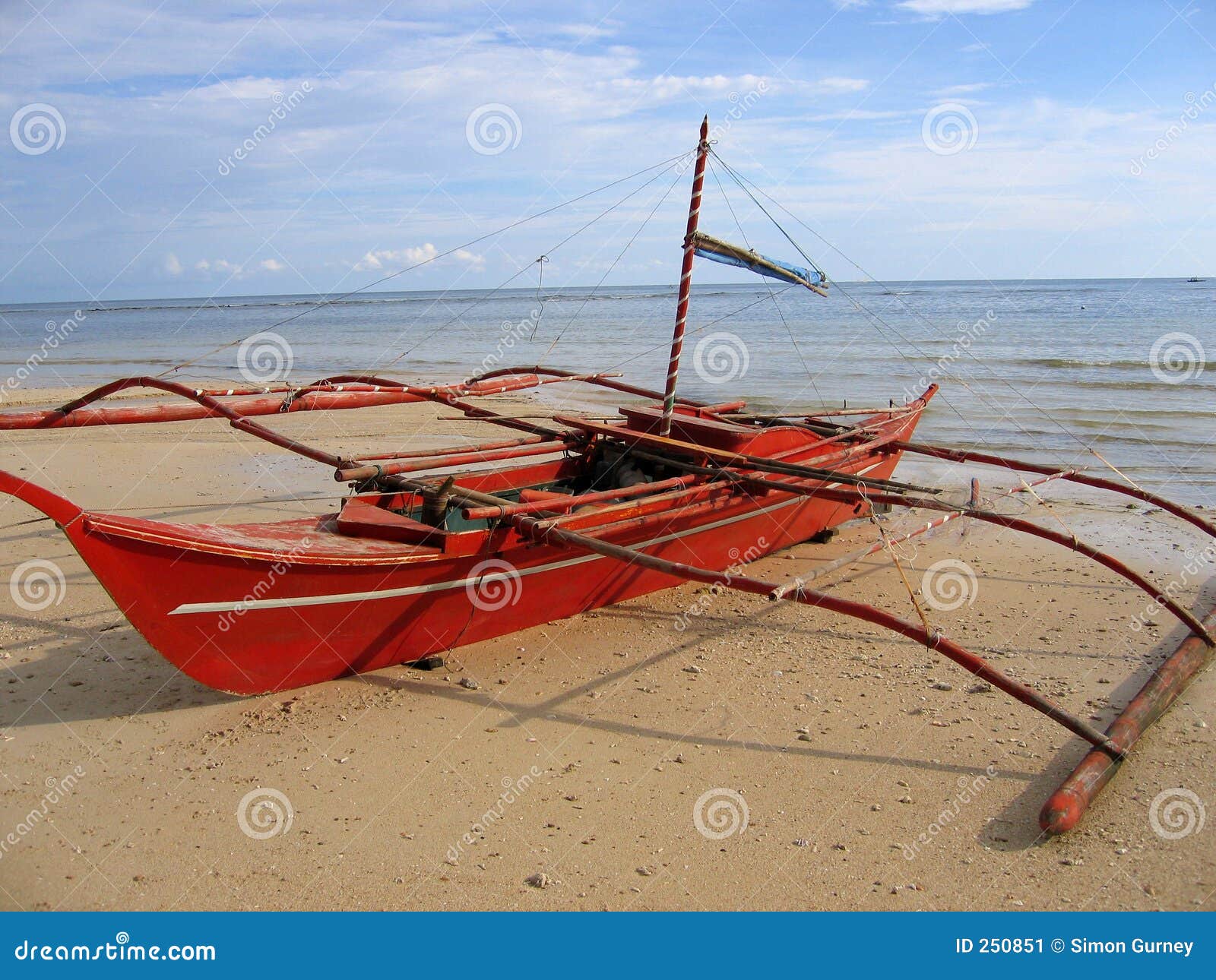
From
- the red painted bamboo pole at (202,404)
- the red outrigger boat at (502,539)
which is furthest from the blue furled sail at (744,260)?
the red painted bamboo pole at (202,404)

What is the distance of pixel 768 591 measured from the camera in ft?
15.1

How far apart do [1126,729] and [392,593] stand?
4024mm

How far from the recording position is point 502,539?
5527 mm

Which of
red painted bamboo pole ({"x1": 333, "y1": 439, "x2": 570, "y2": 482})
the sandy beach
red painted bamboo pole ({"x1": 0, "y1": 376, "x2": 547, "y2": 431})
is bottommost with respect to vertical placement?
the sandy beach

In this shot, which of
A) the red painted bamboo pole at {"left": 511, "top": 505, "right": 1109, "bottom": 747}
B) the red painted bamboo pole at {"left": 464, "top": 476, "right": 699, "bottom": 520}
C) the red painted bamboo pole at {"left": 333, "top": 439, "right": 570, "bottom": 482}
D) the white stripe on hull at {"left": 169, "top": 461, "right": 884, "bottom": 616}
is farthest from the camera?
the red painted bamboo pole at {"left": 333, "top": 439, "right": 570, "bottom": 482}

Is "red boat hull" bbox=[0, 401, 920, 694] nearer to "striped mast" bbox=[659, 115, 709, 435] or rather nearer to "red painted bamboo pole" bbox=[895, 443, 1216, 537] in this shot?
"striped mast" bbox=[659, 115, 709, 435]

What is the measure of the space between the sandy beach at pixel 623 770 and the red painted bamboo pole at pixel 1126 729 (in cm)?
10

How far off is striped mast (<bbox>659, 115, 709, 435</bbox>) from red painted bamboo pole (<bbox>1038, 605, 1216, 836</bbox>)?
3.79 m

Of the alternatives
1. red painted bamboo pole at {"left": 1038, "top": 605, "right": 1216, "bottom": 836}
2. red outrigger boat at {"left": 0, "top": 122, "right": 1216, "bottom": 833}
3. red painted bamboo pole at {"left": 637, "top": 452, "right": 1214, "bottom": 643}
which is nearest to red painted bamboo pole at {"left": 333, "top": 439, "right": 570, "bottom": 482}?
red outrigger boat at {"left": 0, "top": 122, "right": 1216, "bottom": 833}

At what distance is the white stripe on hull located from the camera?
15.5ft

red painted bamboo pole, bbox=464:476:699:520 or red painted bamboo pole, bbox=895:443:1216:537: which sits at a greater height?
red painted bamboo pole, bbox=895:443:1216:537

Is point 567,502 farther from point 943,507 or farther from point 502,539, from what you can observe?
point 943,507

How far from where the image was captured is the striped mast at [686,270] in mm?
7160

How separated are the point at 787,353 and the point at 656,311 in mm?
28519
